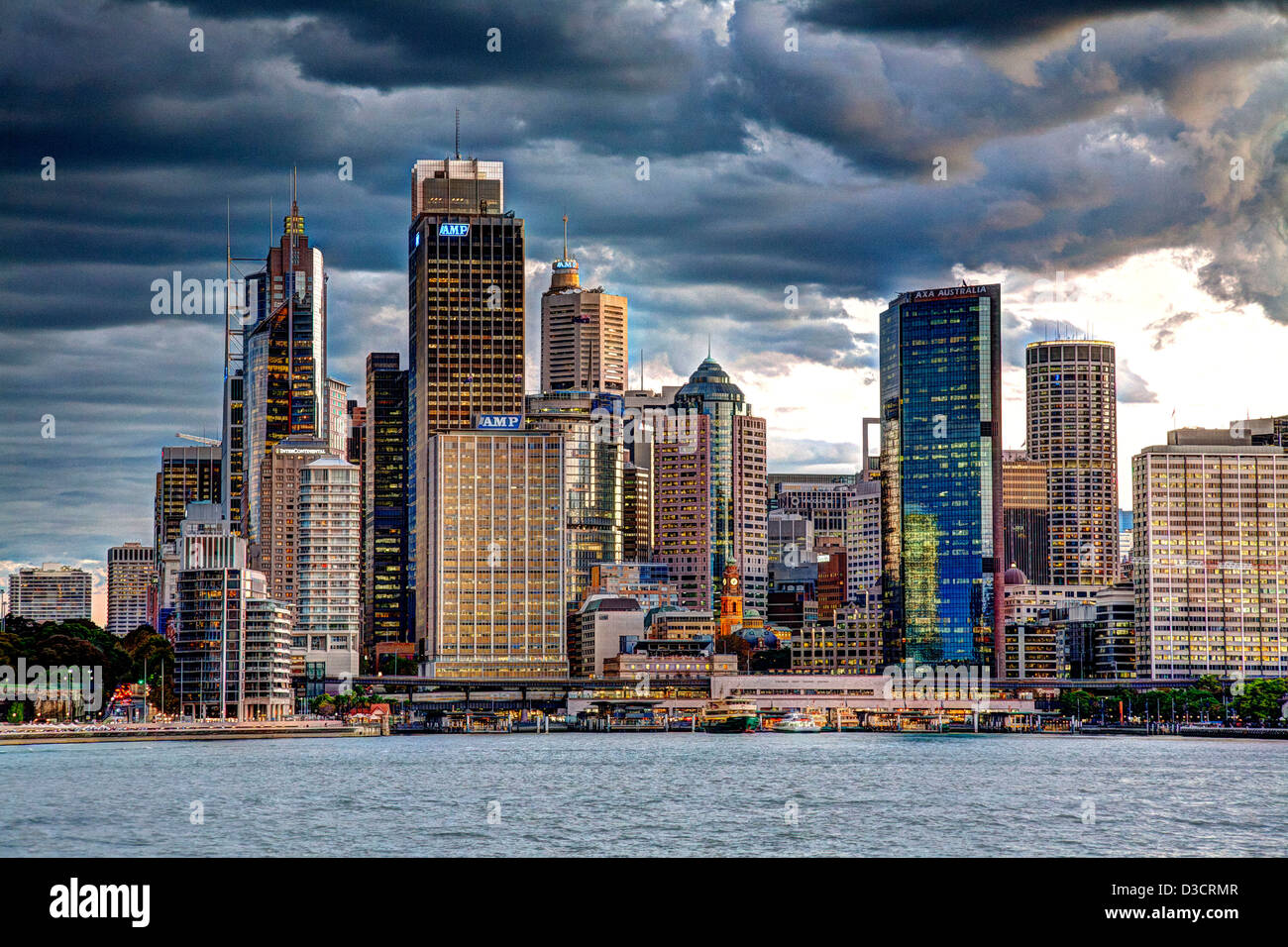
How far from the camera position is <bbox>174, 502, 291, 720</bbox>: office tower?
170 meters

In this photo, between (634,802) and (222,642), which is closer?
(634,802)

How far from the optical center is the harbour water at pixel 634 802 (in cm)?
5250

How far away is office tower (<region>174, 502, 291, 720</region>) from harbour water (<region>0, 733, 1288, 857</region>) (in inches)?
1398

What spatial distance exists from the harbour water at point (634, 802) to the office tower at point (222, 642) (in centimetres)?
3552

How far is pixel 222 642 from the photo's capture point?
171000mm

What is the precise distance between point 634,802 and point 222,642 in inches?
4228

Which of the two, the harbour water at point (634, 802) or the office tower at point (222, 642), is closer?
the harbour water at point (634, 802)

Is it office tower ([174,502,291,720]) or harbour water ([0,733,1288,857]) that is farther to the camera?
office tower ([174,502,291,720])

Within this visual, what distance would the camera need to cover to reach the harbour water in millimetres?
52500

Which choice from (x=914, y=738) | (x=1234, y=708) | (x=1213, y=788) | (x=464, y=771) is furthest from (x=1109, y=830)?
(x=1234, y=708)

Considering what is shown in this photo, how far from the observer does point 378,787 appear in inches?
3211

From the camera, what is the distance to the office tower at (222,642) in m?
170
